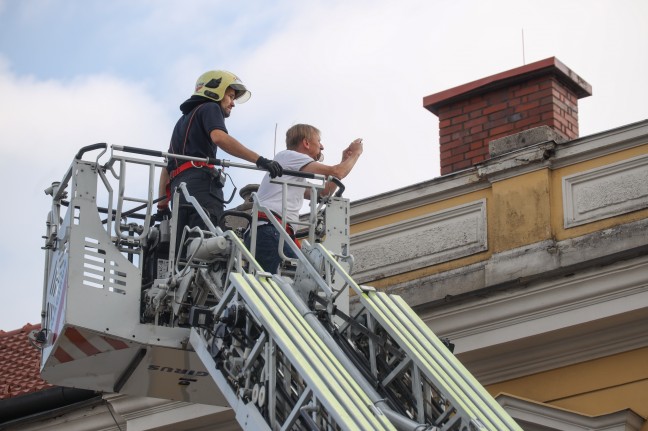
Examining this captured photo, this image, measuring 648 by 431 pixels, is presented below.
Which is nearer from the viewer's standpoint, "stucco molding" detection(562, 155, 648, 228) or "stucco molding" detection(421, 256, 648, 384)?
"stucco molding" detection(421, 256, 648, 384)

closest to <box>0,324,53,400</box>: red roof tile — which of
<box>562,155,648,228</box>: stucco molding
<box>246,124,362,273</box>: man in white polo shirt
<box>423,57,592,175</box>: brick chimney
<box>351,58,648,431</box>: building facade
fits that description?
<box>351,58,648,431</box>: building facade

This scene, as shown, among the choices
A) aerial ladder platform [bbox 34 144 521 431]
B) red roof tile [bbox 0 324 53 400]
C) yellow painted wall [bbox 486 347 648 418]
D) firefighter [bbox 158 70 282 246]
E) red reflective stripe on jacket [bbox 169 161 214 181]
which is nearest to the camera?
aerial ladder platform [bbox 34 144 521 431]

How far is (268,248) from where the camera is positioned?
10211 mm

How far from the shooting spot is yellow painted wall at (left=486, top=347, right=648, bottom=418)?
12.4 m

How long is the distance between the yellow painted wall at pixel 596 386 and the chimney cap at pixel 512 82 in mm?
3144

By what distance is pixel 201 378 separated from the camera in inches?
407

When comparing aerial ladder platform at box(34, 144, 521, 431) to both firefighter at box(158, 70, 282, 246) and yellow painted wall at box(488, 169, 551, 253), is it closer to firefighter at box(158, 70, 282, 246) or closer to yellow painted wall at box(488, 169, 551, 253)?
firefighter at box(158, 70, 282, 246)

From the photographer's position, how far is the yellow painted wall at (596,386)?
12430 millimetres

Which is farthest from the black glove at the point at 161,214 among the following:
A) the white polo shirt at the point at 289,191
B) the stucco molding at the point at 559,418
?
the stucco molding at the point at 559,418

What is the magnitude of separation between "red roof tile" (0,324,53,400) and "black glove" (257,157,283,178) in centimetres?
637

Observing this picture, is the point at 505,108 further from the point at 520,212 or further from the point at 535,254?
the point at 535,254

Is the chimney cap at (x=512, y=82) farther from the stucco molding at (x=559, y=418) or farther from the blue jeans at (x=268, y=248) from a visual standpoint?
the blue jeans at (x=268, y=248)

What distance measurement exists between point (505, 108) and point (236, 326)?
21.0ft

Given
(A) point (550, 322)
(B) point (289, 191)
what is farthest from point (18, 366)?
(B) point (289, 191)
